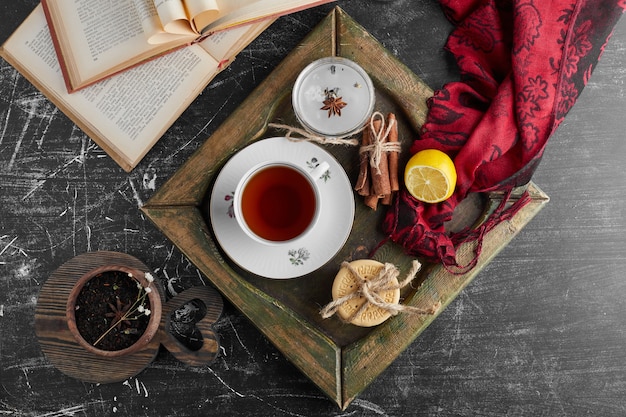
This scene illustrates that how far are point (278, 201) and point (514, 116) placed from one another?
508 mm

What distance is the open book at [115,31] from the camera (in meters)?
1.05

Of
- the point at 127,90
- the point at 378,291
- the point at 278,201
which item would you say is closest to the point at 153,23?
the point at 127,90

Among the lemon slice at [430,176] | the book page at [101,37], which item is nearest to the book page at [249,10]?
the book page at [101,37]

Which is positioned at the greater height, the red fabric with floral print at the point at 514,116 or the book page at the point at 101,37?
the book page at the point at 101,37

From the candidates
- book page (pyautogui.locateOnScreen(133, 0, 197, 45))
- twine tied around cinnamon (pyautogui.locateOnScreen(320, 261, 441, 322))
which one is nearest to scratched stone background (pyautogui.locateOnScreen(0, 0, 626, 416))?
book page (pyautogui.locateOnScreen(133, 0, 197, 45))

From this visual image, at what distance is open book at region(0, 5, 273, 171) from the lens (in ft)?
3.66

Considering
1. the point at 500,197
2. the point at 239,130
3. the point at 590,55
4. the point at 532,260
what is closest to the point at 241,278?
the point at 239,130

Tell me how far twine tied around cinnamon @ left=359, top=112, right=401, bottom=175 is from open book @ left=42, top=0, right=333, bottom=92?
0.29m

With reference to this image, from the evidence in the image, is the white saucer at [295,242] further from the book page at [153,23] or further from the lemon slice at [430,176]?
the book page at [153,23]

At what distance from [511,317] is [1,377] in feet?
3.87

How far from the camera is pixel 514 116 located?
103 centimetres

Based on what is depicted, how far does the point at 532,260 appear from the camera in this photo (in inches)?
47.3

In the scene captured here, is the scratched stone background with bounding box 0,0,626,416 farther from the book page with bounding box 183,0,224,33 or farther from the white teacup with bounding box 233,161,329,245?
the white teacup with bounding box 233,161,329,245

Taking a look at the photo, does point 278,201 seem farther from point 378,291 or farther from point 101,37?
point 101,37
